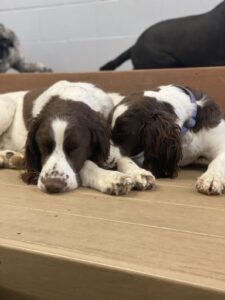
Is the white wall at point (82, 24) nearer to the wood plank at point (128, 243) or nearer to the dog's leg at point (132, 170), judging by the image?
the dog's leg at point (132, 170)

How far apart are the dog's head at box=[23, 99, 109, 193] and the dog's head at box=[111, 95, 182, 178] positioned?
85 millimetres

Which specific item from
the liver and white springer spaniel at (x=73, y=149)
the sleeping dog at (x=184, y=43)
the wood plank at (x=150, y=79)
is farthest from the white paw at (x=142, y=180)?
the sleeping dog at (x=184, y=43)

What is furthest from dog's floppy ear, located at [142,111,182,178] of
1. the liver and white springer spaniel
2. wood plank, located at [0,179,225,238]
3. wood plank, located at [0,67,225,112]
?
wood plank, located at [0,67,225,112]

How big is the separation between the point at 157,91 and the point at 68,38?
177 centimetres

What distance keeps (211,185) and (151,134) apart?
35 centimetres

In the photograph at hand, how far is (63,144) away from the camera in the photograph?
1743 millimetres

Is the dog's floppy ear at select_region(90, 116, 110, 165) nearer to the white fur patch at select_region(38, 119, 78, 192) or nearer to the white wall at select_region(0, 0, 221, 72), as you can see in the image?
the white fur patch at select_region(38, 119, 78, 192)

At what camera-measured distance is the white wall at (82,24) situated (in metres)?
3.27

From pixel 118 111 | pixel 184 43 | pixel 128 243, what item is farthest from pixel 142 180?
pixel 184 43

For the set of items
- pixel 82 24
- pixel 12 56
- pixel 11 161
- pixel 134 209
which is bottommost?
pixel 11 161

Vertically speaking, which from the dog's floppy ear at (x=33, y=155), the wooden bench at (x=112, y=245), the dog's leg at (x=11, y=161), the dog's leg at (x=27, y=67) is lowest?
the dog's leg at (x=11, y=161)

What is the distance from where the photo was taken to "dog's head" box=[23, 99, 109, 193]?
1677mm

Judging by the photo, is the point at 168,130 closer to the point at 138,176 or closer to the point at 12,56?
the point at 138,176

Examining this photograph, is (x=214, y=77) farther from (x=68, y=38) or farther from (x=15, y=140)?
(x=68, y=38)
